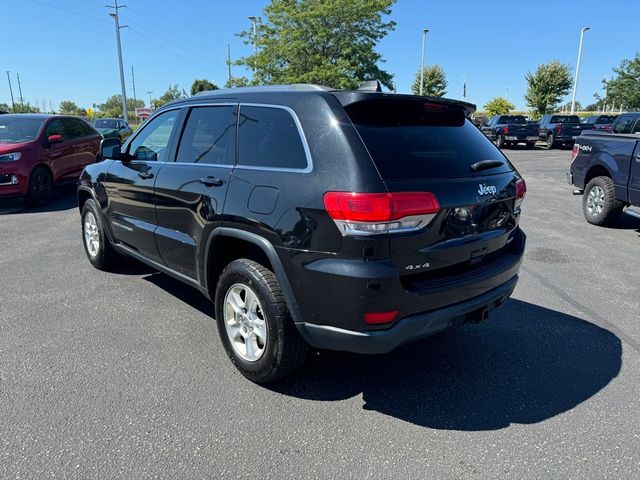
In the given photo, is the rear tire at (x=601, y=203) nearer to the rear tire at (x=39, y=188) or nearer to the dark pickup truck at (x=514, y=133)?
the rear tire at (x=39, y=188)

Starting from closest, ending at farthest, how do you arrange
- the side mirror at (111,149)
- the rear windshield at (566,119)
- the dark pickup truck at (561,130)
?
the side mirror at (111,149) → the dark pickup truck at (561,130) → the rear windshield at (566,119)

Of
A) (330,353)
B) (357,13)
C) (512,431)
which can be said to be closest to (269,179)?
(330,353)

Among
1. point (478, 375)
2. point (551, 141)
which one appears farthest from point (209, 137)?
point (551, 141)

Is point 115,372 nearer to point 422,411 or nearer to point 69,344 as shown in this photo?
point 69,344

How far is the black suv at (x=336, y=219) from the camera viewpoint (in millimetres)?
2473

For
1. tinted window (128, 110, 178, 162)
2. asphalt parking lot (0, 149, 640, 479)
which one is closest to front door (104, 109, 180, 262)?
tinted window (128, 110, 178, 162)

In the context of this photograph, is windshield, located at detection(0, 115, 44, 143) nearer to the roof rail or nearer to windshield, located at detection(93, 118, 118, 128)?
the roof rail

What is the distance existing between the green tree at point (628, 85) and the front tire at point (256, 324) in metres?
41.2

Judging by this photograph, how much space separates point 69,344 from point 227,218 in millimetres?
1724

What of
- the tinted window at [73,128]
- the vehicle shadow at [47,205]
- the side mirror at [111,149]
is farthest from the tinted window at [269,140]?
the tinted window at [73,128]

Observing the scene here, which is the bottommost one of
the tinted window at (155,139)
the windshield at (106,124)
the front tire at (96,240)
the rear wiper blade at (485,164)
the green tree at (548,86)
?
the front tire at (96,240)

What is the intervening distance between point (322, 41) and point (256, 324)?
25216 mm

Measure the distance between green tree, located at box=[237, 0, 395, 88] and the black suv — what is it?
22478 mm

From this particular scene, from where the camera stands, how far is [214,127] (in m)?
3.51
